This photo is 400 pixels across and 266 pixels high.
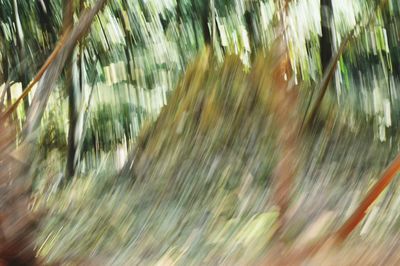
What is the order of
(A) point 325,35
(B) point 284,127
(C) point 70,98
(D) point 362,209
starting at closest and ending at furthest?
(D) point 362,209
(B) point 284,127
(A) point 325,35
(C) point 70,98

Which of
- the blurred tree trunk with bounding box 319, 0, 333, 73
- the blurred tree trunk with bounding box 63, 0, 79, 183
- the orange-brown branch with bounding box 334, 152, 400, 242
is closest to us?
the orange-brown branch with bounding box 334, 152, 400, 242

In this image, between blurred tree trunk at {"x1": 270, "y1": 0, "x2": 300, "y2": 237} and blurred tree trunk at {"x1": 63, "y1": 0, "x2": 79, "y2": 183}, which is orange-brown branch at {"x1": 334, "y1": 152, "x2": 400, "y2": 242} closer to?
blurred tree trunk at {"x1": 270, "y1": 0, "x2": 300, "y2": 237}

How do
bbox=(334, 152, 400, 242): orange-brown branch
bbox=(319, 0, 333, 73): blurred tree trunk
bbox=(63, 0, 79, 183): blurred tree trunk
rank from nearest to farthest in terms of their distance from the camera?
bbox=(334, 152, 400, 242): orange-brown branch
bbox=(63, 0, 79, 183): blurred tree trunk
bbox=(319, 0, 333, 73): blurred tree trunk

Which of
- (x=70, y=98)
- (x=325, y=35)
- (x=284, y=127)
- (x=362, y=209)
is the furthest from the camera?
(x=70, y=98)

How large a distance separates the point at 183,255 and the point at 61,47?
0.26m

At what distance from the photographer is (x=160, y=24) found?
1241 millimetres

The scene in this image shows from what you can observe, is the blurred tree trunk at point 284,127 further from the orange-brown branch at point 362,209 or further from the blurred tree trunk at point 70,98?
the blurred tree trunk at point 70,98

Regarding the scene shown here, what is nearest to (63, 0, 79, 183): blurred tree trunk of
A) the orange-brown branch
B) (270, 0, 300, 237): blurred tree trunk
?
(270, 0, 300, 237): blurred tree trunk

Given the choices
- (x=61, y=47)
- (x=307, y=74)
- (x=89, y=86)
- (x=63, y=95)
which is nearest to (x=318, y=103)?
(x=307, y=74)

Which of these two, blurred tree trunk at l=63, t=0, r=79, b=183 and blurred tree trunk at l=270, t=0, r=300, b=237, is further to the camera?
blurred tree trunk at l=63, t=0, r=79, b=183

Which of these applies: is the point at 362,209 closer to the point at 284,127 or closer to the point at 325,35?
the point at 284,127

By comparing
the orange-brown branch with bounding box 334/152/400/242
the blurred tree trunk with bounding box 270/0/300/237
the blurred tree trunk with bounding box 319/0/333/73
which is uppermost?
the blurred tree trunk with bounding box 319/0/333/73

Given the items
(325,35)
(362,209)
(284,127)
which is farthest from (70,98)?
(362,209)

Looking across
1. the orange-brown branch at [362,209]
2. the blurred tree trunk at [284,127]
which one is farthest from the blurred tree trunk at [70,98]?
the orange-brown branch at [362,209]
